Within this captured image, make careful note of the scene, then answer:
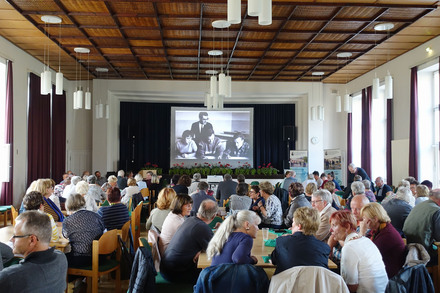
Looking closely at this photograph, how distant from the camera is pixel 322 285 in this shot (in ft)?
7.91

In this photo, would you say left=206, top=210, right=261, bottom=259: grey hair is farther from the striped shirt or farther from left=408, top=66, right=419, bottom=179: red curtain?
left=408, top=66, right=419, bottom=179: red curtain

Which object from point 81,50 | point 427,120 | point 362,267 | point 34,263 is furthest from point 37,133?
point 362,267

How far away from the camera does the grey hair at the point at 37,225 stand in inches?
95.8

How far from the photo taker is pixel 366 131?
13.5 meters

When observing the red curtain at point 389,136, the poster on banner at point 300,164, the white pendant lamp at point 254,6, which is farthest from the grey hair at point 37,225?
the poster on banner at point 300,164

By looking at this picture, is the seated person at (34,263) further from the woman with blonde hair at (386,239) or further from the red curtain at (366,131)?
the red curtain at (366,131)

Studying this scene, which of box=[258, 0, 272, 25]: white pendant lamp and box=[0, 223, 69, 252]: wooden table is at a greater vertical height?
box=[258, 0, 272, 25]: white pendant lamp

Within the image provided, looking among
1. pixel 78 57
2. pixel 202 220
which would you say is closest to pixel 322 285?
pixel 202 220

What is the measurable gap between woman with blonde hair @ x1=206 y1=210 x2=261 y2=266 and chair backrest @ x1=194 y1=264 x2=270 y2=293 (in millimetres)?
508

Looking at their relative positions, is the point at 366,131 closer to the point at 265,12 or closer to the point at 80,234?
the point at 265,12

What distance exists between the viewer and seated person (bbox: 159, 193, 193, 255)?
4230mm

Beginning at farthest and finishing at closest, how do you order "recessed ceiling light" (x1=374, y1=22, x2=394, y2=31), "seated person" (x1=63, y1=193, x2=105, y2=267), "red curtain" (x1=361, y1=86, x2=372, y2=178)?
"red curtain" (x1=361, y1=86, x2=372, y2=178) → "recessed ceiling light" (x1=374, y1=22, x2=394, y2=31) → "seated person" (x1=63, y1=193, x2=105, y2=267)

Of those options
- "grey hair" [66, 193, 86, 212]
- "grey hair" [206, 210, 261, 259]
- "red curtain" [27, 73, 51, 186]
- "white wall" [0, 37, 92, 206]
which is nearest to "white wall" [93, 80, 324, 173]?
"red curtain" [27, 73, 51, 186]

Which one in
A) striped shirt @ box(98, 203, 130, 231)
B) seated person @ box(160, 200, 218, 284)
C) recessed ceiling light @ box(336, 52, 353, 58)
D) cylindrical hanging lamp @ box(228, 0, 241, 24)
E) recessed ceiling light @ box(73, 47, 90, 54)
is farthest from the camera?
recessed ceiling light @ box(336, 52, 353, 58)
